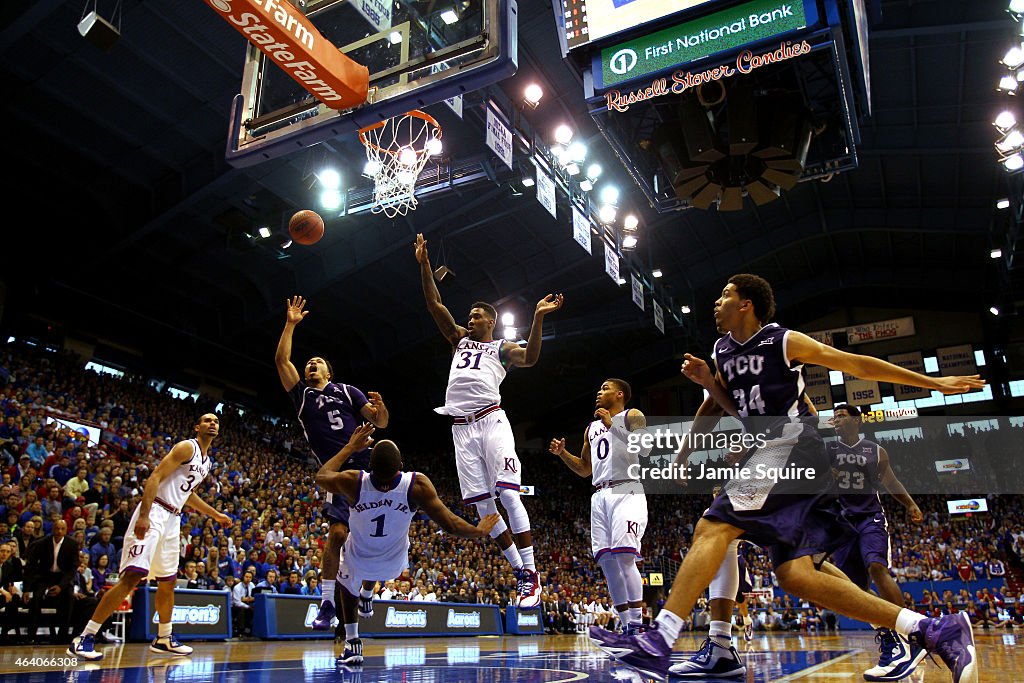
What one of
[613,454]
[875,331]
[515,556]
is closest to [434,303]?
[613,454]

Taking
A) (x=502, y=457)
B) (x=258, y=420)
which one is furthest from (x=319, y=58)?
(x=258, y=420)

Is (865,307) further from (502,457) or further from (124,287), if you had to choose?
(502,457)

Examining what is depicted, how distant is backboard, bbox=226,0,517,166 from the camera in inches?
245

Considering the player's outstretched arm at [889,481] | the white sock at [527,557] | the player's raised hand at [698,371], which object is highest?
the player's raised hand at [698,371]

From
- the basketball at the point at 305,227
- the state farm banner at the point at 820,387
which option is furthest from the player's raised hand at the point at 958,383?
the state farm banner at the point at 820,387

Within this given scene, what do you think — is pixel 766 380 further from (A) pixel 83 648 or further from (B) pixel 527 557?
(A) pixel 83 648

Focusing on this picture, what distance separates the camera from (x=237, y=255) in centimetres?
1959

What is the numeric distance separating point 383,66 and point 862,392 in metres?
27.2

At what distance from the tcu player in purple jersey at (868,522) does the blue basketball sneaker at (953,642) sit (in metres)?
0.74

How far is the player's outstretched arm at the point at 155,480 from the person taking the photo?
601cm

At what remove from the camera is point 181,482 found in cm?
655

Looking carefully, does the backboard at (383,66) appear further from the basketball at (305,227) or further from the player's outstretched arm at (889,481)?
the player's outstretched arm at (889,481)

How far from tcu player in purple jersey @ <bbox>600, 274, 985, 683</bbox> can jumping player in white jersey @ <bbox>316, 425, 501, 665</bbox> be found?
6.47 feet

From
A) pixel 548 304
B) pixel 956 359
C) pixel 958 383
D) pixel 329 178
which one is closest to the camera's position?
pixel 958 383
